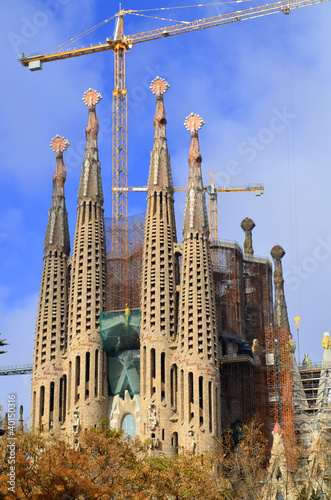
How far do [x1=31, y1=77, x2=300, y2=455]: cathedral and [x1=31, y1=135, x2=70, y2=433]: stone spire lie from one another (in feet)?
0.23

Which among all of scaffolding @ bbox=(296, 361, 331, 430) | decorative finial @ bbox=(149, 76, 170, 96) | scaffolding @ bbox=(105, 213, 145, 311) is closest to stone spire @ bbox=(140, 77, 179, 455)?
decorative finial @ bbox=(149, 76, 170, 96)

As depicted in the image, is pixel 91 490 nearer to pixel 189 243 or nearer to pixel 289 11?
pixel 189 243

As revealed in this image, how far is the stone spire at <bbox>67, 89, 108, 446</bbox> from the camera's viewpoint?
7050 centimetres

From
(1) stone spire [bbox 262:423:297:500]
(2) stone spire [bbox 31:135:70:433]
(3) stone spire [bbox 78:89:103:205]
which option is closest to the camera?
(1) stone spire [bbox 262:423:297:500]

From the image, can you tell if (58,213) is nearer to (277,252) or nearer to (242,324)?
(242,324)

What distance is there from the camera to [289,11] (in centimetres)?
9081

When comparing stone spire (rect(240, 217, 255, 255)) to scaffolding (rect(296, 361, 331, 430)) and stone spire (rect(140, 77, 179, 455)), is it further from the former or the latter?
stone spire (rect(140, 77, 179, 455))

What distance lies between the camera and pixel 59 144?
258 ft

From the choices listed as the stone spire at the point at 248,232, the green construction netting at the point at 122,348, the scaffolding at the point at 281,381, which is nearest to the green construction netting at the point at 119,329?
the green construction netting at the point at 122,348

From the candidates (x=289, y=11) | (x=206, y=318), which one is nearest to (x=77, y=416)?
(x=206, y=318)

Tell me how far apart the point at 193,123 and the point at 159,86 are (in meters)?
3.70

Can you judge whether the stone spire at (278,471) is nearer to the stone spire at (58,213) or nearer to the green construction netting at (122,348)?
the green construction netting at (122,348)

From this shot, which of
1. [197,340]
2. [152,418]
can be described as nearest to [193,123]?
[197,340]

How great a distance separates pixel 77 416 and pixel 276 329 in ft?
65.4
